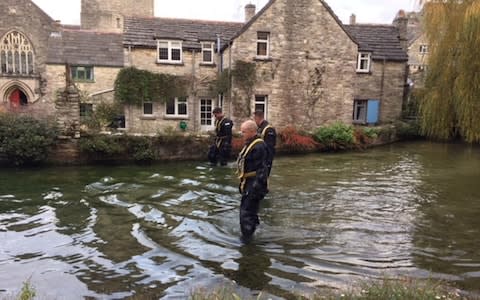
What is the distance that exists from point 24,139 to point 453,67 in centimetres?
1545

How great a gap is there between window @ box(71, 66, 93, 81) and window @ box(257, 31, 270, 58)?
13.0 metres

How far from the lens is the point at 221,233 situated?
814 centimetres

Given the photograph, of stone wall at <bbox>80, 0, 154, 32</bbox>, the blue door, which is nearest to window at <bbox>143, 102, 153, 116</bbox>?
the blue door

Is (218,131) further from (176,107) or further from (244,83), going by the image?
(176,107)

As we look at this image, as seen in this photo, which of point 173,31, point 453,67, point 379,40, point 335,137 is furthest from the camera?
point 379,40

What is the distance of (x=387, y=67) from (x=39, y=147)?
2184 centimetres

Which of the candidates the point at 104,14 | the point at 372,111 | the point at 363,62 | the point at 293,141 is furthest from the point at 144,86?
the point at 104,14

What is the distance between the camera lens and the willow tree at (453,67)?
12.7 m

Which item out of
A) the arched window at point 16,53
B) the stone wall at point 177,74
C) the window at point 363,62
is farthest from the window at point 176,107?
the arched window at point 16,53

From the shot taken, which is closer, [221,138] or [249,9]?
[221,138]

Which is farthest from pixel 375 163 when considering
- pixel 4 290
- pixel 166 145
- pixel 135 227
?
pixel 4 290

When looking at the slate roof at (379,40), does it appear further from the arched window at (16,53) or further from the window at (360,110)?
the arched window at (16,53)

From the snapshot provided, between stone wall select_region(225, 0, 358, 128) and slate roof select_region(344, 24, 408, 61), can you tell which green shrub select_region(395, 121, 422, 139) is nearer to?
stone wall select_region(225, 0, 358, 128)

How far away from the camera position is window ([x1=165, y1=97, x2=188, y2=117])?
83.6ft
